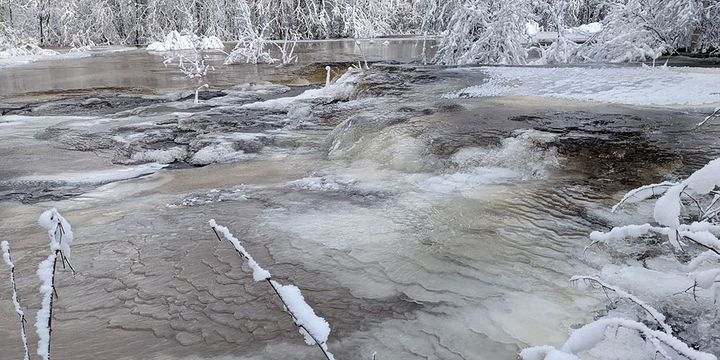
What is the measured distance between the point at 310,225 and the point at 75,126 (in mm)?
4594

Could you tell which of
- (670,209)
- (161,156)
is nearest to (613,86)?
(161,156)

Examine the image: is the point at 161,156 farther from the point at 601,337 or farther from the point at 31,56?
the point at 31,56

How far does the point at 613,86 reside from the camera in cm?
574

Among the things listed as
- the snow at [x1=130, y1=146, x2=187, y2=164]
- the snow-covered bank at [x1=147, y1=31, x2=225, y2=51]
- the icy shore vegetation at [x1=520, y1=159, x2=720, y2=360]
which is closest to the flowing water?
the snow at [x1=130, y1=146, x2=187, y2=164]

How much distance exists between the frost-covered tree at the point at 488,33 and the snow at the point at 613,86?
2550mm

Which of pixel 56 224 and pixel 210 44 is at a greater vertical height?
pixel 56 224

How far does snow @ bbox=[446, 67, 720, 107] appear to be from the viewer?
16.8 feet

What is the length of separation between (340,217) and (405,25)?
26470 millimetres

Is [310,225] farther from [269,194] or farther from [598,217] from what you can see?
[598,217]

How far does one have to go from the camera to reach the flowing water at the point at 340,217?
1.99 meters

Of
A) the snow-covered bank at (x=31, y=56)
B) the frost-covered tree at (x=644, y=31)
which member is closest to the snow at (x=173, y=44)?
the snow-covered bank at (x=31, y=56)

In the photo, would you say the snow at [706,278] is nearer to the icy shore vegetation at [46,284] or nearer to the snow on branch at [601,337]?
the snow on branch at [601,337]

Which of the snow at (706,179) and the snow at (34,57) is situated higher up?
the snow at (706,179)

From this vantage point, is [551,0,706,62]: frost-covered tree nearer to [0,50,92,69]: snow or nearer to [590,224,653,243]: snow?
[590,224,653,243]: snow
